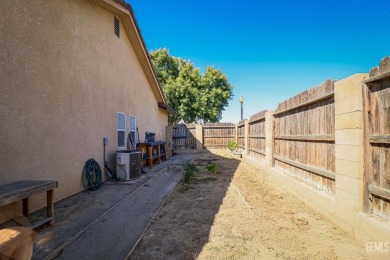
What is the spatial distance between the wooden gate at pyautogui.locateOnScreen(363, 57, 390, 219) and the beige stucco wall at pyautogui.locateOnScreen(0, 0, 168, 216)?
6217 mm

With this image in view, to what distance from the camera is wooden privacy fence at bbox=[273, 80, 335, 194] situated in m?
4.59

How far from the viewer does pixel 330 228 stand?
3.99 metres

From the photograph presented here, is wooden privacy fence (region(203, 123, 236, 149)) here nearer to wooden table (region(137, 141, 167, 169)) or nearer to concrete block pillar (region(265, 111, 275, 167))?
wooden table (region(137, 141, 167, 169))

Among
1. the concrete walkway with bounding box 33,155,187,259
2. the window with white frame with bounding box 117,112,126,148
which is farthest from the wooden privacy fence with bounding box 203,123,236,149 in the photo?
the concrete walkway with bounding box 33,155,187,259

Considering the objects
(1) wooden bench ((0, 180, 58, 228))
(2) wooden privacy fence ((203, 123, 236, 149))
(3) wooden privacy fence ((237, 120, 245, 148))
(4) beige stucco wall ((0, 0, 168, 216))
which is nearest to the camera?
(1) wooden bench ((0, 180, 58, 228))

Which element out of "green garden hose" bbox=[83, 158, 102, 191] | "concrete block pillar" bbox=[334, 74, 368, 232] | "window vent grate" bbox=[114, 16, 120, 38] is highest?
"window vent grate" bbox=[114, 16, 120, 38]

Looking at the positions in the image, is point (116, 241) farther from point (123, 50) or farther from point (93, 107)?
point (123, 50)

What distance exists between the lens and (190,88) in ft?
89.9

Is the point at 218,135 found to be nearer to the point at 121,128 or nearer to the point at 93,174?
the point at 121,128

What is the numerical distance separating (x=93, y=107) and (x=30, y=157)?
3.00 meters

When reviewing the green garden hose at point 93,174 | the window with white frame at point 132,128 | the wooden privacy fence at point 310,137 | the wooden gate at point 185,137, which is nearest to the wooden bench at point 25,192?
A: the green garden hose at point 93,174

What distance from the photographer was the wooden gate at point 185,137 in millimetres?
20812

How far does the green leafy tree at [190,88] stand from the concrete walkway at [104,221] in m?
20.6

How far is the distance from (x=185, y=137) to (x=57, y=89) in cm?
1552
